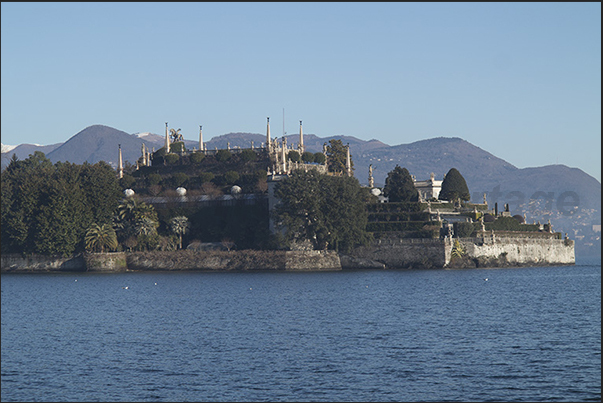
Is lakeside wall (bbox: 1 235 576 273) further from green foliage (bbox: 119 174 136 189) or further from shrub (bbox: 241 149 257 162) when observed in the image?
shrub (bbox: 241 149 257 162)

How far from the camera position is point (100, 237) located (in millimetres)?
115000

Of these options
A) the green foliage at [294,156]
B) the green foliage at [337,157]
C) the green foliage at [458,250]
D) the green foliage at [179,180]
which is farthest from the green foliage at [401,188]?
the green foliage at [179,180]

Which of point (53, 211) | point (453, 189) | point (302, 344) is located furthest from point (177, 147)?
point (302, 344)

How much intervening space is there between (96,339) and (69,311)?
1552cm

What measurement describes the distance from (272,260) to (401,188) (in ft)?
81.5

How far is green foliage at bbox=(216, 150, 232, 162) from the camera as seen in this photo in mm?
145000

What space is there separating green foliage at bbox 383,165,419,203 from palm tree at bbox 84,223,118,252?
40648mm

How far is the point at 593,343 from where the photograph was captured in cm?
4847

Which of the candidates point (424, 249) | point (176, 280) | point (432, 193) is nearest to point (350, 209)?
point (424, 249)

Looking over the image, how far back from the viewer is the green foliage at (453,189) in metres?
141

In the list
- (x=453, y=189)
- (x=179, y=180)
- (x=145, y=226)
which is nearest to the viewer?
(x=145, y=226)

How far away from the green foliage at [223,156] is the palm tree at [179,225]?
798 inches

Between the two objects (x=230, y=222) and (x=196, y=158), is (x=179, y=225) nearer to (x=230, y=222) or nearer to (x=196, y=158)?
(x=230, y=222)

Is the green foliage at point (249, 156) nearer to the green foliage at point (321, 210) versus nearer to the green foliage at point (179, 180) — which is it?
the green foliage at point (179, 180)
